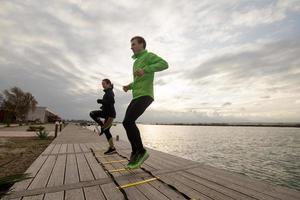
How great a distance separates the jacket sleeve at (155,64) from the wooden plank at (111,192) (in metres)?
2.01

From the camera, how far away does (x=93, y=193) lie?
8.06 feet

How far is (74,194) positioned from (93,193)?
24cm

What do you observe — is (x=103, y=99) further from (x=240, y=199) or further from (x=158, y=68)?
(x=240, y=199)

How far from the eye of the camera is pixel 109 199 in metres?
2.26

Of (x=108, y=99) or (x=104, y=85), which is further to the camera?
(x=104, y=85)

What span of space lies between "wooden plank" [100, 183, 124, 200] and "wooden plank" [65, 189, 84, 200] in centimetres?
30

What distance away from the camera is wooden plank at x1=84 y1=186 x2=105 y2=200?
233cm

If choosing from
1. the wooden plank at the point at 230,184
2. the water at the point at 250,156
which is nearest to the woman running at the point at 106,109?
the wooden plank at the point at 230,184

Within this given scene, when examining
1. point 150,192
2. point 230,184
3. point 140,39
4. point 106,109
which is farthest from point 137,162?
point 106,109

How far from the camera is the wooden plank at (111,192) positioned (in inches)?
91.6

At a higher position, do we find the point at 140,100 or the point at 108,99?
the point at 108,99

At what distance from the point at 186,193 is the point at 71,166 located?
8.92 feet

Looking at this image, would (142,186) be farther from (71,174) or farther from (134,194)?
(71,174)

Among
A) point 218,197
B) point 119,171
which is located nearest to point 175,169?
point 119,171
